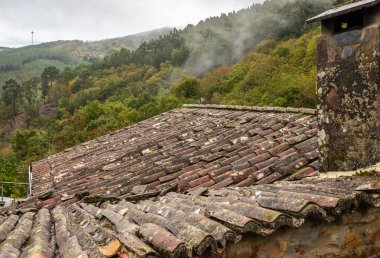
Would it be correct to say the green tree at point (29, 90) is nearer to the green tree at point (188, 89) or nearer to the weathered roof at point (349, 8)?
the green tree at point (188, 89)

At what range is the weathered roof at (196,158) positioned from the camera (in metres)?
5.52

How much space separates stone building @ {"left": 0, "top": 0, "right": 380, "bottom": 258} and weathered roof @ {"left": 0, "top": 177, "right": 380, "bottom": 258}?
1cm

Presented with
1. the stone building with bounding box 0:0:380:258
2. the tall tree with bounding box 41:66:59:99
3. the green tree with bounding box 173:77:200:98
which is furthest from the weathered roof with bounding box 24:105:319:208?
the tall tree with bounding box 41:66:59:99

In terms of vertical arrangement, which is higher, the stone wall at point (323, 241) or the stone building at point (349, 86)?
the stone building at point (349, 86)

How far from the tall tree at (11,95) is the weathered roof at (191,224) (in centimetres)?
7195

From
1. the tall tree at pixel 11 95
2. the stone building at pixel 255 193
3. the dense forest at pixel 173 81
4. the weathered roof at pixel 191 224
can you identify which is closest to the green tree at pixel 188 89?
the dense forest at pixel 173 81

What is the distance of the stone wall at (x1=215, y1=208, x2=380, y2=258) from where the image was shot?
299 cm

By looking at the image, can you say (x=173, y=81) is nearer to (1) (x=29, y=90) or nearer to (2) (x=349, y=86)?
(1) (x=29, y=90)

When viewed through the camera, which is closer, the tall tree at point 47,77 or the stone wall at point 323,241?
the stone wall at point 323,241

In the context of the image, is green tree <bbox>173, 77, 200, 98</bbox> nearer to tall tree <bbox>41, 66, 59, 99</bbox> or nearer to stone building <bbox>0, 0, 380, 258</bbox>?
Answer: stone building <bbox>0, 0, 380, 258</bbox>

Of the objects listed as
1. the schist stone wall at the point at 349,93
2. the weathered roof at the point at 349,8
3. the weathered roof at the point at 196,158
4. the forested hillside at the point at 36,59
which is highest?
the forested hillside at the point at 36,59

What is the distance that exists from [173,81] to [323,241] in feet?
192

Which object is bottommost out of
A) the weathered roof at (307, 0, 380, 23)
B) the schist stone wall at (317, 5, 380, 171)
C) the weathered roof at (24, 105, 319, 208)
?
the weathered roof at (24, 105, 319, 208)

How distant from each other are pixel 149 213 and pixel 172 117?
8.72 metres
